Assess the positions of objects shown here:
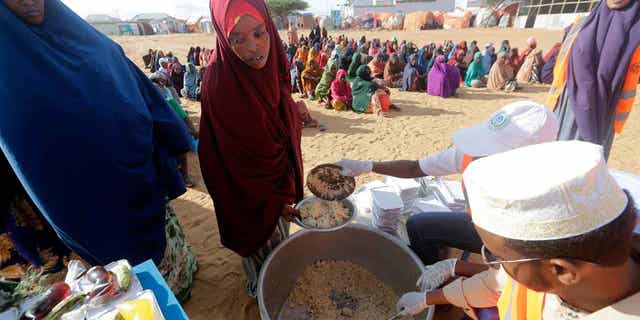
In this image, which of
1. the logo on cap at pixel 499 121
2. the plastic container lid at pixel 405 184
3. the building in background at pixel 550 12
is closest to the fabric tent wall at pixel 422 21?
the building in background at pixel 550 12

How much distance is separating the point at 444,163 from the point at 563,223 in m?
1.26

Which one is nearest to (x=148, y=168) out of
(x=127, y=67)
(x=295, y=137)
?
(x=127, y=67)

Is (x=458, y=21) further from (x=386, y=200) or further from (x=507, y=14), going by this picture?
(x=386, y=200)

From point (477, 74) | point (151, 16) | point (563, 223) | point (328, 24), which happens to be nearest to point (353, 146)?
point (563, 223)

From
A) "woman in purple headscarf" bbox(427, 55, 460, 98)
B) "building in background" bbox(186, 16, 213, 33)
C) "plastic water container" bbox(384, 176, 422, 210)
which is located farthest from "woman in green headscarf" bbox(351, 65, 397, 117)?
"building in background" bbox(186, 16, 213, 33)

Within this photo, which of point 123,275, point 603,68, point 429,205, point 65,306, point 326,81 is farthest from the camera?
point 326,81

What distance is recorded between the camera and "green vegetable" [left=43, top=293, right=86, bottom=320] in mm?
899

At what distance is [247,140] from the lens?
72.4 inches

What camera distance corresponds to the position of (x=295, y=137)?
2182 millimetres

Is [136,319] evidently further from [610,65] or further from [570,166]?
[610,65]

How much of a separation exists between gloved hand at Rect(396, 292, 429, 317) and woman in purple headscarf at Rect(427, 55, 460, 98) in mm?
7859

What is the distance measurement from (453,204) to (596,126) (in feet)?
4.66

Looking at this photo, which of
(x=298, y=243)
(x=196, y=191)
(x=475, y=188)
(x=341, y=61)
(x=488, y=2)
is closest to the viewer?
(x=475, y=188)

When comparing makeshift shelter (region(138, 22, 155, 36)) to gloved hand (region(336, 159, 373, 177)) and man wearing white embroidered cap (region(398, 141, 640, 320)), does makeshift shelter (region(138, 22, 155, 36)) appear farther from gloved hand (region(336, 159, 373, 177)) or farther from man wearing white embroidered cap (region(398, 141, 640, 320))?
man wearing white embroidered cap (region(398, 141, 640, 320))
